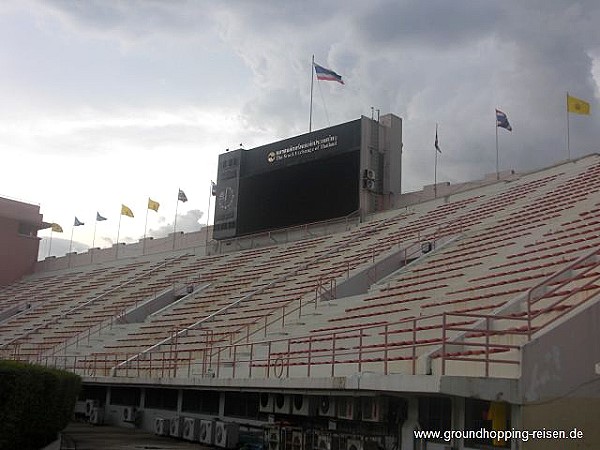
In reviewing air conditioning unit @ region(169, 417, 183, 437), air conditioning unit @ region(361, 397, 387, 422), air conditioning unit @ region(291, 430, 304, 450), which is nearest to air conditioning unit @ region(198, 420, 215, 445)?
air conditioning unit @ region(169, 417, 183, 437)

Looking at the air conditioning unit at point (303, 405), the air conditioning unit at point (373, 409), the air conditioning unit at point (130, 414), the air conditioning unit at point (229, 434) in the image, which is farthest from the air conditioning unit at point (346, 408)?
the air conditioning unit at point (130, 414)

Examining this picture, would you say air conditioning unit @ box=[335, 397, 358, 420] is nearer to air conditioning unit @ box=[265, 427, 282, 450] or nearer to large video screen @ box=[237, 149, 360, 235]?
air conditioning unit @ box=[265, 427, 282, 450]

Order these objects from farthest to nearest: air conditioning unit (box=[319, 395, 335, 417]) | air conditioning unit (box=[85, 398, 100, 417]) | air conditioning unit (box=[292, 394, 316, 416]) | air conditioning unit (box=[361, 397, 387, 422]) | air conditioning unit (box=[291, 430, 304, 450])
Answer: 1. air conditioning unit (box=[85, 398, 100, 417])
2. air conditioning unit (box=[291, 430, 304, 450])
3. air conditioning unit (box=[292, 394, 316, 416])
4. air conditioning unit (box=[319, 395, 335, 417])
5. air conditioning unit (box=[361, 397, 387, 422])

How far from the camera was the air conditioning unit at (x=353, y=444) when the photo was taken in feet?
31.7

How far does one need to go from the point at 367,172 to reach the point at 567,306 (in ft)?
48.4

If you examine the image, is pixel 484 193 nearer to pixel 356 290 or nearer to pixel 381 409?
pixel 356 290

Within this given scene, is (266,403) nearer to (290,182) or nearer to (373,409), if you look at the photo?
(373,409)

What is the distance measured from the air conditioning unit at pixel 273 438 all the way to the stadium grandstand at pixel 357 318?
31mm

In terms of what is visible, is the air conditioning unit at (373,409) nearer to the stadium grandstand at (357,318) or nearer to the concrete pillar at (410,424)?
the stadium grandstand at (357,318)

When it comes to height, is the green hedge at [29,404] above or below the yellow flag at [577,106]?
below

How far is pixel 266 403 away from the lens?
40.5 feet

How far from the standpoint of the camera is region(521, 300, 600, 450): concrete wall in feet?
25.4

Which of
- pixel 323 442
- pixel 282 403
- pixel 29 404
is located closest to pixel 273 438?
pixel 282 403

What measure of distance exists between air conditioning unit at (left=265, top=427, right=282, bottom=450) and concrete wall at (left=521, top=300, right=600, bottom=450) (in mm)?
4854
